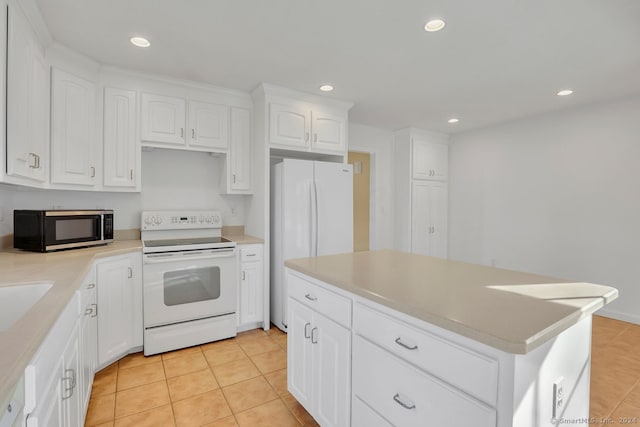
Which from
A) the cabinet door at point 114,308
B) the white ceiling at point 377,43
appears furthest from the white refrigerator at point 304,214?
the cabinet door at point 114,308

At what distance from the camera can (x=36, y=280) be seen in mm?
1419

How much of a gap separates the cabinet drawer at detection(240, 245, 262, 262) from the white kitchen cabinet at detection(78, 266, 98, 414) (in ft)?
3.85

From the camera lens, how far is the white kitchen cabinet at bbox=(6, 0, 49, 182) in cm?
167

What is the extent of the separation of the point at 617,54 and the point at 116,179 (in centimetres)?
418

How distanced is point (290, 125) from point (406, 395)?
264 centimetres

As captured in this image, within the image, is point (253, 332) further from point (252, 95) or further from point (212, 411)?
point (252, 95)

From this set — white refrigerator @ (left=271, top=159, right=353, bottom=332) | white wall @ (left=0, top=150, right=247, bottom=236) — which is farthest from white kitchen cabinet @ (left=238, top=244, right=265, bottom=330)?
white wall @ (left=0, top=150, right=247, bottom=236)

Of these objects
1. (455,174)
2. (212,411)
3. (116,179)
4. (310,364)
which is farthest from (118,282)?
(455,174)

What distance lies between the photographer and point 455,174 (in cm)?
499

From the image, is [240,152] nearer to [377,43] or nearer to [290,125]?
[290,125]

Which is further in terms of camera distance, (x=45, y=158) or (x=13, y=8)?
(x=45, y=158)

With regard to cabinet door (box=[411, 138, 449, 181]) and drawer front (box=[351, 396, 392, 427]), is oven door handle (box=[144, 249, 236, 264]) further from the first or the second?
cabinet door (box=[411, 138, 449, 181])

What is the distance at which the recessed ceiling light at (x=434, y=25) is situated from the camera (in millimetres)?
1985

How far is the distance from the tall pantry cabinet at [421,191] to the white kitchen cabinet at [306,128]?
59.8 inches
